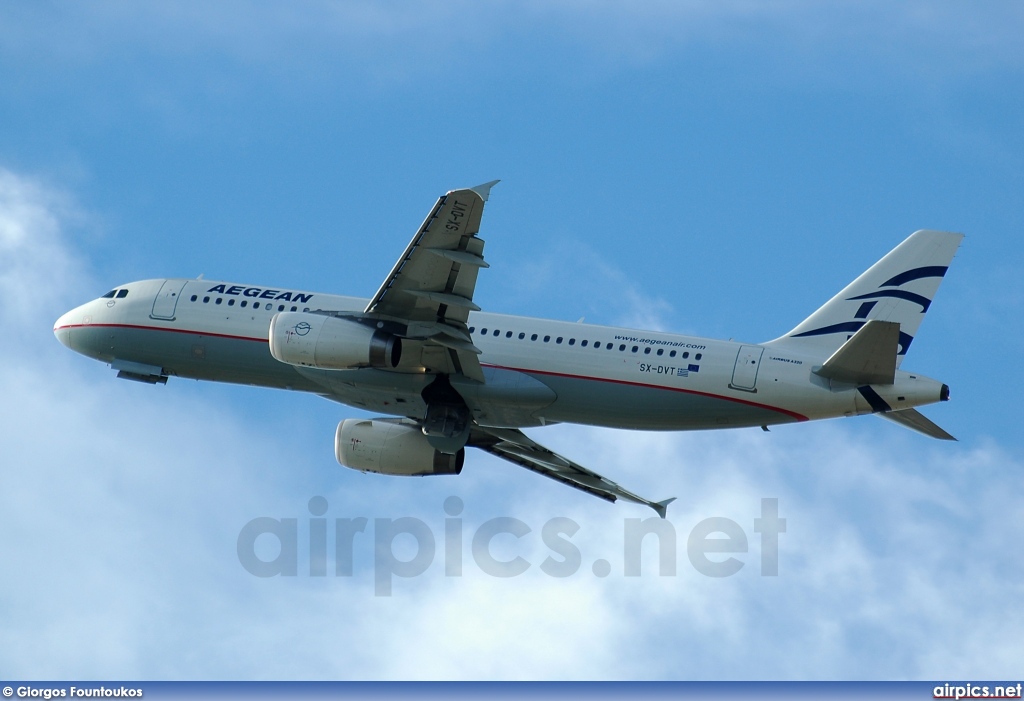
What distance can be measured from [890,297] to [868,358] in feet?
15.1

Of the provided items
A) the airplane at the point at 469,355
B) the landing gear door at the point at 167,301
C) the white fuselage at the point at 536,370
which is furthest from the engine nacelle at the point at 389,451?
the landing gear door at the point at 167,301

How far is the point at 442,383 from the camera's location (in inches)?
1647

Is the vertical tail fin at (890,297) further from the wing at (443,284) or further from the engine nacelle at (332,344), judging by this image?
the engine nacelle at (332,344)

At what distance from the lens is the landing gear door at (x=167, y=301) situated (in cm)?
4512

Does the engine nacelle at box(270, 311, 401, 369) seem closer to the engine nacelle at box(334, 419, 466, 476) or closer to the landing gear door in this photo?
the engine nacelle at box(334, 419, 466, 476)

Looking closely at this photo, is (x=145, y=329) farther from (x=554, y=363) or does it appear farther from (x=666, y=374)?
(x=666, y=374)

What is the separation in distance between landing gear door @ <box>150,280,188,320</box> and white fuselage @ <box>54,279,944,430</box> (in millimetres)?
45

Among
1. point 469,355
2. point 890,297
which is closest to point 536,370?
point 469,355

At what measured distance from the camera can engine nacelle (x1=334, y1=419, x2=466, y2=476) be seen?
4500 centimetres

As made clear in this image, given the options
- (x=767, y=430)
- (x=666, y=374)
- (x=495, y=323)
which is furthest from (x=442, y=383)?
(x=767, y=430)

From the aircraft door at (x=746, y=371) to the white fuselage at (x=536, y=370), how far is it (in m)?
0.03

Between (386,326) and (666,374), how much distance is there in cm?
815

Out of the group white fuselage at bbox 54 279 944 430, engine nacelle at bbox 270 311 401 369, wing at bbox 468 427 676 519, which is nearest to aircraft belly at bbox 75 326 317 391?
white fuselage at bbox 54 279 944 430

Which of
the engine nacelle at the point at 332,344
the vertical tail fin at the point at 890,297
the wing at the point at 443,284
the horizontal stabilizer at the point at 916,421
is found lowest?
the horizontal stabilizer at the point at 916,421
